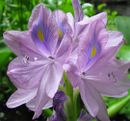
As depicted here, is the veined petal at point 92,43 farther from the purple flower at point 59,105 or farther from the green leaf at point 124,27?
the green leaf at point 124,27

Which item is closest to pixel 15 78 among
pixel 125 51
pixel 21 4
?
pixel 125 51

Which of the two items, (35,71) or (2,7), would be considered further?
(2,7)

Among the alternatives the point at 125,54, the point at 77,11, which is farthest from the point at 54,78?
the point at 125,54

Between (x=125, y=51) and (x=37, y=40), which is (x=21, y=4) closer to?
(x=125, y=51)

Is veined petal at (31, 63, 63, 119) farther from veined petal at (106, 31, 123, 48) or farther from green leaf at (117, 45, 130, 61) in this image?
green leaf at (117, 45, 130, 61)

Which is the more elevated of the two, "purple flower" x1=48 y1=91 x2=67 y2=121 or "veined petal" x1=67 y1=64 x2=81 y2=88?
"veined petal" x1=67 y1=64 x2=81 y2=88

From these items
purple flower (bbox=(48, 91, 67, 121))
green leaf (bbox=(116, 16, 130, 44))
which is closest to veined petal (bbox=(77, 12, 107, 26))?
purple flower (bbox=(48, 91, 67, 121))
